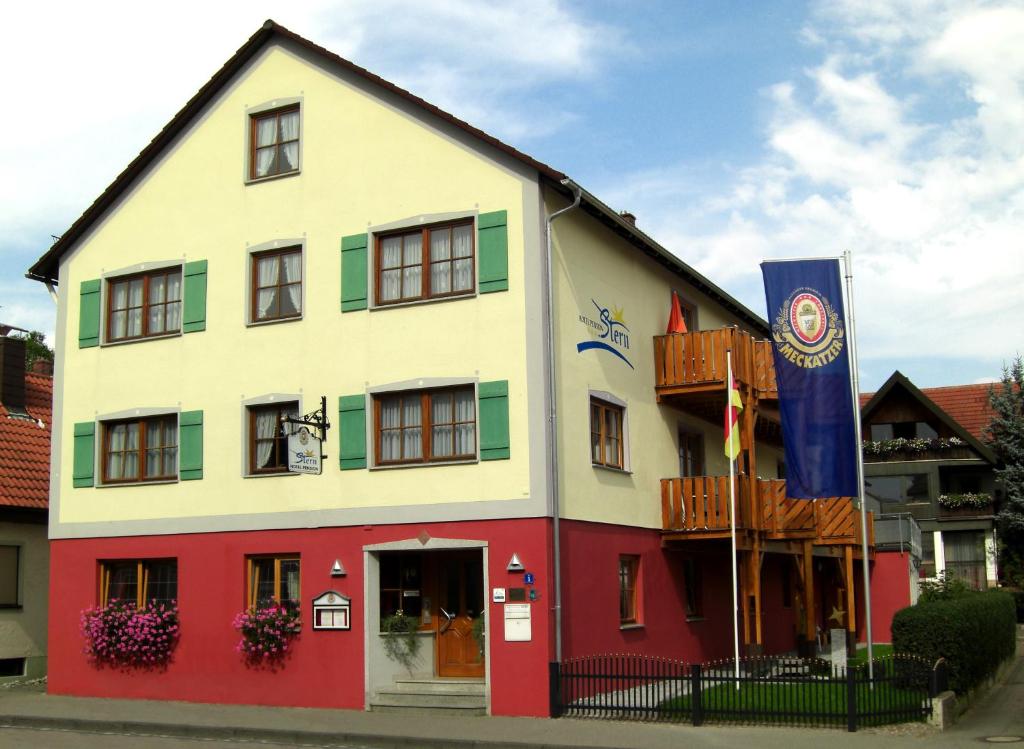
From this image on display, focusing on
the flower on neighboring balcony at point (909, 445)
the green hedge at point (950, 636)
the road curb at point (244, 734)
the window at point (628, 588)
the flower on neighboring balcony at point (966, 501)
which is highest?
the flower on neighboring balcony at point (909, 445)

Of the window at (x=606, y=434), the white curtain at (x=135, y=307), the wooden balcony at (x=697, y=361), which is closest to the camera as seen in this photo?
the window at (x=606, y=434)

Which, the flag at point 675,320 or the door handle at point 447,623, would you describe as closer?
the door handle at point 447,623

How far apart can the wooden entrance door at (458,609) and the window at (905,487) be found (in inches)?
1221

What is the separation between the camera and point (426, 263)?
63.1ft

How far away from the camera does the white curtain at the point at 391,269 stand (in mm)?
19516

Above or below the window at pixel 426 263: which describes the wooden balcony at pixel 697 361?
below

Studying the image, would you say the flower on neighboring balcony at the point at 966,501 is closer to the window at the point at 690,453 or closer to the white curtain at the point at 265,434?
the window at the point at 690,453

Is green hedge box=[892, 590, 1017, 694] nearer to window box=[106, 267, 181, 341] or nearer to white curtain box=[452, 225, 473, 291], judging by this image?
white curtain box=[452, 225, 473, 291]

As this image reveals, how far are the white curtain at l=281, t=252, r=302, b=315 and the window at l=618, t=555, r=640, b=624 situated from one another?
6920mm

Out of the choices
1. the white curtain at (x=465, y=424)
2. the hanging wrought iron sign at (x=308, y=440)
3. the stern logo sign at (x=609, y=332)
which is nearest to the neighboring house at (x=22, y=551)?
the hanging wrought iron sign at (x=308, y=440)

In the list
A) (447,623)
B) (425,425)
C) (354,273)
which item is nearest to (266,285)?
Answer: (354,273)

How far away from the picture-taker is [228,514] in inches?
798

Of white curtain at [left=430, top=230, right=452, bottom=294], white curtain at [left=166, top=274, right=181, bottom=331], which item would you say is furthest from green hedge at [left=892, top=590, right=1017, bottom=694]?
white curtain at [left=166, top=274, right=181, bottom=331]

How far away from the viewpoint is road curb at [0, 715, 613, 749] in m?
15.0
